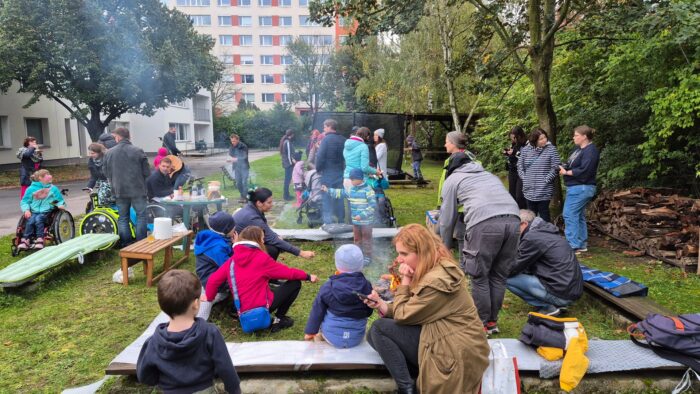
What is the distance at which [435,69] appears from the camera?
63.5 ft

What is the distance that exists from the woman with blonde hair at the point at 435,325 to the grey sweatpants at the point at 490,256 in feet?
2.91

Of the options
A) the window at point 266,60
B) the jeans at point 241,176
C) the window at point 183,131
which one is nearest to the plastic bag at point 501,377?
the jeans at point 241,176

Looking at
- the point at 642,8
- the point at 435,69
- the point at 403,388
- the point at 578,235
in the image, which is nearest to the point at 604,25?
the point at 642,8

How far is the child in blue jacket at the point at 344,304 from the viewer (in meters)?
3.05

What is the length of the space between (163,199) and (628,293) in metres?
5.97

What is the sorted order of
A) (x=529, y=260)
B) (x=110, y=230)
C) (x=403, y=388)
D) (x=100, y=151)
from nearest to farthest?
(x=403, y=388) → (x=529, y=260) → (x=110, y=230) → (x=100, y=151)

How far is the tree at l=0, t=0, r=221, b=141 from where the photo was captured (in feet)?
48.9

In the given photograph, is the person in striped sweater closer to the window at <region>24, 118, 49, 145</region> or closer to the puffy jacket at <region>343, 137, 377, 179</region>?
the puffy jacket at <region>343, 137, 377, 179</region>

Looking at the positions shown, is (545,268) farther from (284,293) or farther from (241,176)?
(241,176)

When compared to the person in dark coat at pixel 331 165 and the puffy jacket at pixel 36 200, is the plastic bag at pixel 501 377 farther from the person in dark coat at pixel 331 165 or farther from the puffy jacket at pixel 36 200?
the puffy jacket at pixel 36 200

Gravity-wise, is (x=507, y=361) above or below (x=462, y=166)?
below

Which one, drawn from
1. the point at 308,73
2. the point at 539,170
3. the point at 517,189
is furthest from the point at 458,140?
the point at 308,73

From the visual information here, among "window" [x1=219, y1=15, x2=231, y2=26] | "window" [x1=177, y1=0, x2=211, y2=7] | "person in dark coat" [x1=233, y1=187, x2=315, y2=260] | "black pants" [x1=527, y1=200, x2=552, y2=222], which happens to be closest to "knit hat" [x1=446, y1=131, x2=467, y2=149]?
"person in dark coat" [x1=233, y1=187, x2=315, y2=260]

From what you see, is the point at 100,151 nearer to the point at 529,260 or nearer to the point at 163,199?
the point at 163,199
